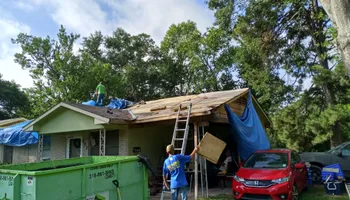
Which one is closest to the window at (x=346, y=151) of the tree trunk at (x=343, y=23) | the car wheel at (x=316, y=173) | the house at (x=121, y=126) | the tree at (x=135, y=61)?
the car wheel at (x=316, y=173)

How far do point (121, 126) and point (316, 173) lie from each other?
8656 millimetres

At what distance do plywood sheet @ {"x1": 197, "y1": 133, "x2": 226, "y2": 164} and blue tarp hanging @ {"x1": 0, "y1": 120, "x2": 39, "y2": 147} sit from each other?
1246 cm

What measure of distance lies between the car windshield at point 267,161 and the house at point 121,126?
80.1 inches

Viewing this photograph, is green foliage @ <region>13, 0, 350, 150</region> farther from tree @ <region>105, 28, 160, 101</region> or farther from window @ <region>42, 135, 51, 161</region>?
window @ <region>42, 135, 51, 161</region>

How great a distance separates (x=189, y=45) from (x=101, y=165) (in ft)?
103

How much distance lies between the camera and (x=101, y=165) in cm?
563

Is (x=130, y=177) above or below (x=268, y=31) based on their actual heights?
below

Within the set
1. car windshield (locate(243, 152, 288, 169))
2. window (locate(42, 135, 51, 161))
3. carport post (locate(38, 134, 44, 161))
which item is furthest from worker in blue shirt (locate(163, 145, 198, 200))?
window (locate(42, 135, 51, 161))

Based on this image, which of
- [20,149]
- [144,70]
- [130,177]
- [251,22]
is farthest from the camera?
[144,70]

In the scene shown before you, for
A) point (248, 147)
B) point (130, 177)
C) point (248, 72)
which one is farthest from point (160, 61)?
point (130, 177)

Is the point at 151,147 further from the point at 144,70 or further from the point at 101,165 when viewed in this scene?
the point at 144,70

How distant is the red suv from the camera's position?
7730mm

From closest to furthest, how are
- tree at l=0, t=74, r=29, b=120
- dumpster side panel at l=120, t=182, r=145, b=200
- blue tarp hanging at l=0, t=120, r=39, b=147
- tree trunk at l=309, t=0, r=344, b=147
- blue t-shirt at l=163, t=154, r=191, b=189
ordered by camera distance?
dumpster side panel at l=120, t=182, r=145, b=200
blue t-shirt at l=163, t=154, r=191, b=189
tree trunk at l=309, t=0, r=344, b=147
blue tarp hanging at l=0, t=120, r=39, b=147
tree at l=0, t=74, r=29, b=120

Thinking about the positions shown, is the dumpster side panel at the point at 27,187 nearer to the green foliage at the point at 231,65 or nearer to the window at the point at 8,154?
the green foliage at the point at 231,65
